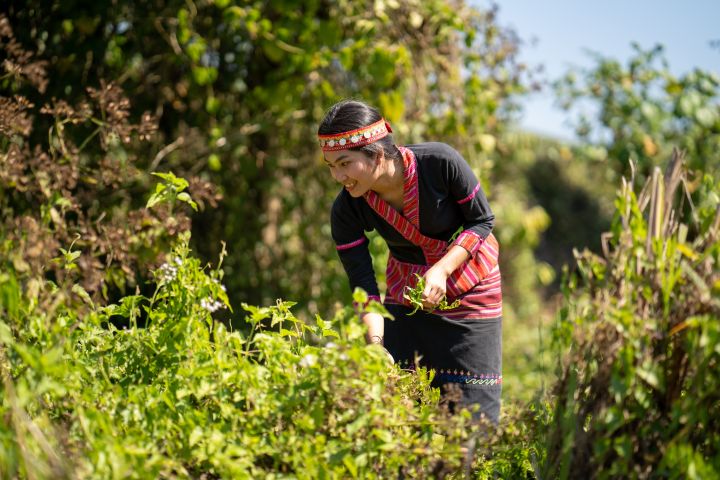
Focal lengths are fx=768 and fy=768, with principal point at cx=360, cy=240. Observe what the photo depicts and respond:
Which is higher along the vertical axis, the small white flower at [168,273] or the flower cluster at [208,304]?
the small white flower at [168,273]

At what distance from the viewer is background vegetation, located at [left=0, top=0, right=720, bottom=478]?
1782 mm

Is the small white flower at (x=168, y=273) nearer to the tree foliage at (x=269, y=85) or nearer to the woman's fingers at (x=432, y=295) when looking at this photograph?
the woman's fingers at (x=432, y=295)

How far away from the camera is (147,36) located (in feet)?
15.1

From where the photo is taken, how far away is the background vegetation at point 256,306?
1.78m

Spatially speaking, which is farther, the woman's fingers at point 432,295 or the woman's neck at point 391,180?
the woman's neck at point 391,180

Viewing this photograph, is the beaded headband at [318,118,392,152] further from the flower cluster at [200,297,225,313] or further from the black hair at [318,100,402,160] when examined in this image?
the flower cluster at [200,297,225,313]

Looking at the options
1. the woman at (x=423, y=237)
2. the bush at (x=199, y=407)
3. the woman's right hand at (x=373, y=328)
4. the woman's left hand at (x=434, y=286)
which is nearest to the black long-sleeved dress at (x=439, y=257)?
the woman at (x=423, y=237)

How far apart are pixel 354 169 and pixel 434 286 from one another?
46 cm

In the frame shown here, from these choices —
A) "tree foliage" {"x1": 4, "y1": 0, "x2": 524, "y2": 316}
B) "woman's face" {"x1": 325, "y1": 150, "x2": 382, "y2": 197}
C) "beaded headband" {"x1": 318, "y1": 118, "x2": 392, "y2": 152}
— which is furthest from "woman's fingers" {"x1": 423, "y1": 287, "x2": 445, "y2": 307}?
"tree foliage" {"x1": 4, "y1": 0, "x2": 524, "y2": 316}

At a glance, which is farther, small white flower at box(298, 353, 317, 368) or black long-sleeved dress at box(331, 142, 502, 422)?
black long-sleeved dress at box(331, 142, 502, 422)

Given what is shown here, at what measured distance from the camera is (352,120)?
2.44 m

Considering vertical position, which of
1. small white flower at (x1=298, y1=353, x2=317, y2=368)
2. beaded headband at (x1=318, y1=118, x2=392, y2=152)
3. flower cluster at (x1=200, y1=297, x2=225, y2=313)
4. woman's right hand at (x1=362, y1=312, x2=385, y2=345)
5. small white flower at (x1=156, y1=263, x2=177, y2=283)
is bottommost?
woman's right hand at (x1=362, y1=312, x2=385, y2=345)

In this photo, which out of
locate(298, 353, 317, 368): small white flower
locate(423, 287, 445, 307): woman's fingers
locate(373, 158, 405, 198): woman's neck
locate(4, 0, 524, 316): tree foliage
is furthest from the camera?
locate(4, 0, 524, 316): tree foliage

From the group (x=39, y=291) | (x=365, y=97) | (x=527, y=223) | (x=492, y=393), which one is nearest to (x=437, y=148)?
(x=492, y=393)
